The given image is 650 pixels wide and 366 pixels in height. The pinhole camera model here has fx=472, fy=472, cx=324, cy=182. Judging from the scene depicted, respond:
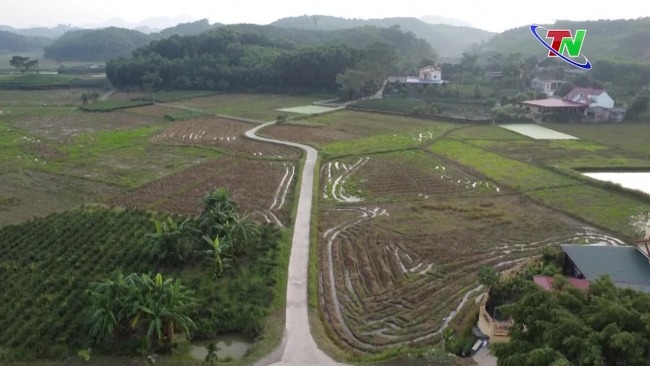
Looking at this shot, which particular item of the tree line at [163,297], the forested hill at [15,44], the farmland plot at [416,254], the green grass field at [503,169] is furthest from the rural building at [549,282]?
the forested hill at [15,44]

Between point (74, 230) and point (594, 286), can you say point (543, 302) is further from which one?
point (74, 230)

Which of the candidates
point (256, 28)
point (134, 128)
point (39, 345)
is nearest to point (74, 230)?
point (39, 345)

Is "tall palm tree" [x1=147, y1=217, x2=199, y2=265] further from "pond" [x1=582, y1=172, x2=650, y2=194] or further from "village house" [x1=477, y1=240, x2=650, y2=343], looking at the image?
"pond" [x1=582, y1=172, x2=650, y2=194]

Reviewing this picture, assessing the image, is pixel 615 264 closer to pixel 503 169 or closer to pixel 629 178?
pixel 503 169

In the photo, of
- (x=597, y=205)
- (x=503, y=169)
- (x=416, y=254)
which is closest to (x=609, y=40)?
(x=503, y=169)

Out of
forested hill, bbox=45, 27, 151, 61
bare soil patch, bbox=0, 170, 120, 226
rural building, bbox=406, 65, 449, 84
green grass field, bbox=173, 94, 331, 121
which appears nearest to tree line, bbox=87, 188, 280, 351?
bare soil patch, bbox=0, 170, 120, 226

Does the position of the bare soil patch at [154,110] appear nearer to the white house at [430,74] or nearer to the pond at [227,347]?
the white house at [430,74]
